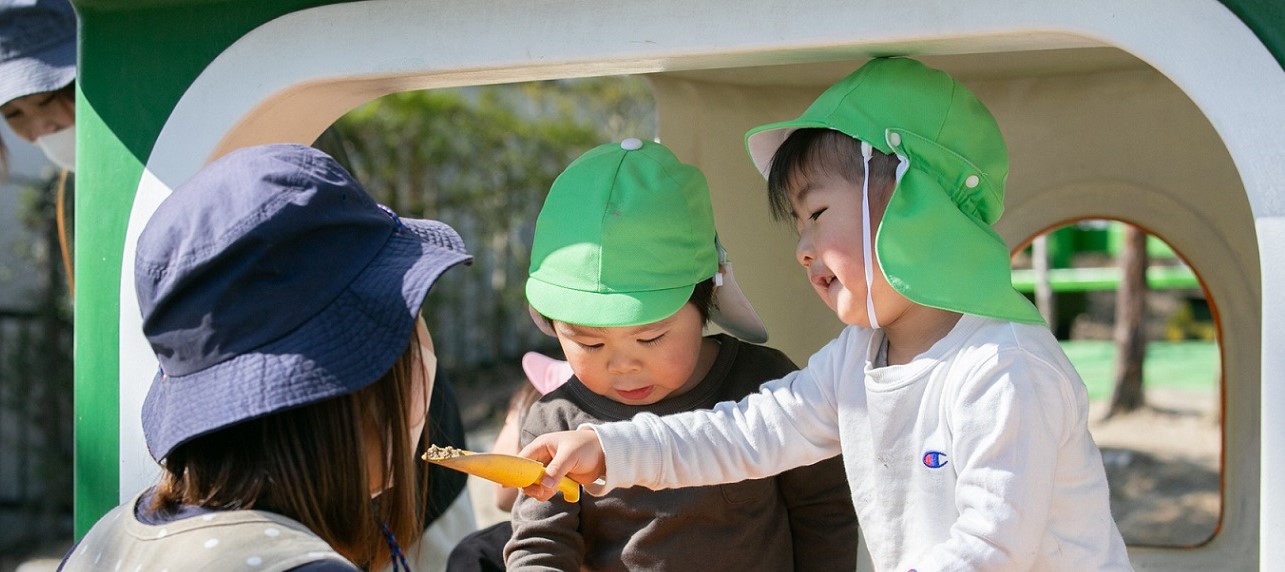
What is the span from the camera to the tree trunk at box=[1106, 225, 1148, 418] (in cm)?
815

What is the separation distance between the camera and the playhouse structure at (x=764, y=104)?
1.40 meters

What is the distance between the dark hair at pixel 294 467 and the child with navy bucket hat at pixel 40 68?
2.01 m

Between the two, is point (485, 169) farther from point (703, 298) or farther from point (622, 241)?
point (622, 241)

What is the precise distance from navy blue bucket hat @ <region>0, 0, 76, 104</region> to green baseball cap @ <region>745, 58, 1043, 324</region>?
79.6 inches

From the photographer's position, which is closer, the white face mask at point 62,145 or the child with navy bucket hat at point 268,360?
the child with navy bucket hat at point 268,360

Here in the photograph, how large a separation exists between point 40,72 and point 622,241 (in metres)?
1.76

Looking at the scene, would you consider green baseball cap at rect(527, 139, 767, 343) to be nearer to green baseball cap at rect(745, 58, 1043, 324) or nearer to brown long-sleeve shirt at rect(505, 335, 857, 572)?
brown long-sleeve shirt at rect(505, 335, 857, 572)

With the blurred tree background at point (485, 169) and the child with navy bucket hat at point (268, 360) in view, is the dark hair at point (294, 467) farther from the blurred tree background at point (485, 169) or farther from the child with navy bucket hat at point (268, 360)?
the blurred tree background at point (485, 169)

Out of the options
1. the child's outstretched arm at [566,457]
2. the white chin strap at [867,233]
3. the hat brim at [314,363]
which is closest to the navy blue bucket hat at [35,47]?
the child's outstretched arm at [566,457]

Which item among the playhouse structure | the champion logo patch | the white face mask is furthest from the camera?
the white face mask

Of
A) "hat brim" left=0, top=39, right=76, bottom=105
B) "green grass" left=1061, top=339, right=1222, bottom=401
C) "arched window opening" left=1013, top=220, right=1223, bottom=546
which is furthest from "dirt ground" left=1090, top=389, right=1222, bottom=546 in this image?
"hat brim" left=0, top=39, right=76, bottom=105

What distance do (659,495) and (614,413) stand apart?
0.16 meters

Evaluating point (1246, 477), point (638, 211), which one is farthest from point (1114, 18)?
point (1246, 477)

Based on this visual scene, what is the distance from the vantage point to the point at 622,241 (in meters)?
2.06
